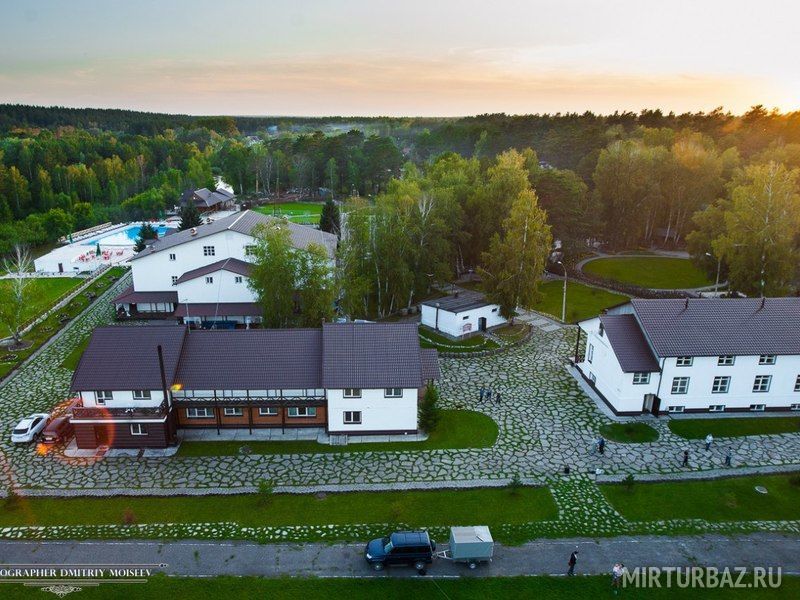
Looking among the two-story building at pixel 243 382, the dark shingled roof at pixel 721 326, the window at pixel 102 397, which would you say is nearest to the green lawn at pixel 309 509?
the two-story building at pixel 243 382

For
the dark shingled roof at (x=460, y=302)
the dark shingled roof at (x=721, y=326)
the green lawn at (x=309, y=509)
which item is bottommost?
Answer: the green lawn at (x=309, y=509)

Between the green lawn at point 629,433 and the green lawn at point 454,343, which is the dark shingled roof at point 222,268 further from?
the green lawn at point 629,433

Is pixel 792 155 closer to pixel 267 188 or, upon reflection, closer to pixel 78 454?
pixel 78 454

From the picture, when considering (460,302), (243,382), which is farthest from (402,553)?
(460,302)

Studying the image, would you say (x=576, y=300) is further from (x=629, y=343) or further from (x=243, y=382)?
(x=243, y=382)

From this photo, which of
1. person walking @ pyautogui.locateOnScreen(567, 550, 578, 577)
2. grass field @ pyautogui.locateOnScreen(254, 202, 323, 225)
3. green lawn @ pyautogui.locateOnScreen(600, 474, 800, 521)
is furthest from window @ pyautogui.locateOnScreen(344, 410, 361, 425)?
grass field @ pyautogui.locateOnScreen(254, 202, 323, 225)

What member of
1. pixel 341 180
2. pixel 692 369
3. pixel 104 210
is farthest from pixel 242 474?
pixel 341 180
